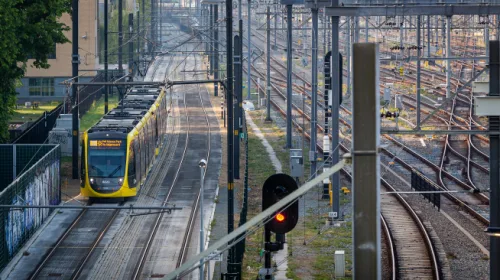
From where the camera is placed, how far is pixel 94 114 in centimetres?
5444

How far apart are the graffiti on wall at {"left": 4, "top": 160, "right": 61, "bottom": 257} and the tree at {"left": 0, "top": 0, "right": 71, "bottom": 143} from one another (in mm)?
2804

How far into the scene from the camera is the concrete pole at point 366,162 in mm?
8070

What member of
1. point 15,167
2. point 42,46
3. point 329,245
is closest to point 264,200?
point 329,245

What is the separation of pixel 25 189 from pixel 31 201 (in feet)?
2.95

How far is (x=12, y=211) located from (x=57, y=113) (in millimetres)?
21670

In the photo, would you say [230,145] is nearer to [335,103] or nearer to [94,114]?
[335,103]

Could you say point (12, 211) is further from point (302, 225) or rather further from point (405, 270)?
point (405, 270)

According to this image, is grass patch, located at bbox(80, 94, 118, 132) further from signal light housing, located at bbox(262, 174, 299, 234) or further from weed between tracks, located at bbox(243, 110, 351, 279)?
signal light housing, located at bbox(262, 174, 299, 234)

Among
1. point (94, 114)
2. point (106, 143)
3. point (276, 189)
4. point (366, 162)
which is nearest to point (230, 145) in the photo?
point (106, 143)

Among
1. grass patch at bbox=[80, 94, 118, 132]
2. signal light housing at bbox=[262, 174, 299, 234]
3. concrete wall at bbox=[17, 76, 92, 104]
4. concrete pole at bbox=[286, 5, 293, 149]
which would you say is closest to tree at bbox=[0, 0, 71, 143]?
concrete pole at bbox=[286, 5, 293, 149]

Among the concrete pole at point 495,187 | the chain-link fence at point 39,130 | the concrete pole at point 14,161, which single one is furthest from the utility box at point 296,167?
the concrete pole at point 495,187

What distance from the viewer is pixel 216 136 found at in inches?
1857

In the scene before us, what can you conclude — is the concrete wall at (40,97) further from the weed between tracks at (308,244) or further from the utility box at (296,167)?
the utility box at (296,167)

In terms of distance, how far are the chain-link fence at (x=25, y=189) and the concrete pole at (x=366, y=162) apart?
15477 millimetres
